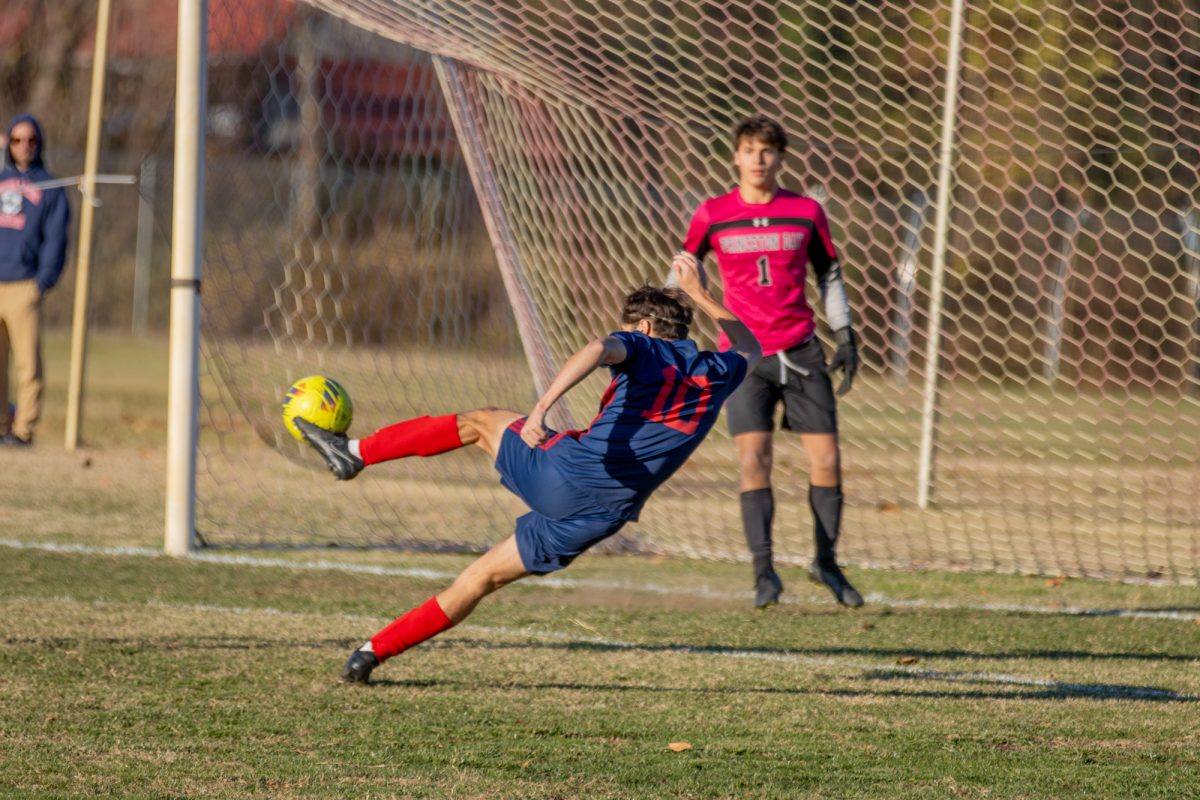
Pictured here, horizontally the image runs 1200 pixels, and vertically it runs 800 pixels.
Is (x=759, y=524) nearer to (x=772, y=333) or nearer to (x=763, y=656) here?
(x=772, y=333)

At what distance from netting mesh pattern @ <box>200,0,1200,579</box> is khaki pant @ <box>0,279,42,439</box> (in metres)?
1.42

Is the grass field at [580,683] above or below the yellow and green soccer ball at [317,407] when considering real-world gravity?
below

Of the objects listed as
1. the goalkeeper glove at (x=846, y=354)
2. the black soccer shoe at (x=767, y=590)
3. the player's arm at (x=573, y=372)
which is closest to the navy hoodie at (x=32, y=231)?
the goalkeeper glove at (x=846, y=354)

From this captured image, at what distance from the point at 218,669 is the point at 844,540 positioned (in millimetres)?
4777

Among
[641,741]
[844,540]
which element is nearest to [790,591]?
[844,540]

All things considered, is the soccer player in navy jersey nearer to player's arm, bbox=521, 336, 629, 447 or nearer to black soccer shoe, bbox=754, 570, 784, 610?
player's arm, bbox=521, 336, 629, 447

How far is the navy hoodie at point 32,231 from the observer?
1146cm

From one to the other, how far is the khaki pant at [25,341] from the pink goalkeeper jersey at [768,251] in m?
6.22

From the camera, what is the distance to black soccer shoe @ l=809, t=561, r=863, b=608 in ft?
23.2

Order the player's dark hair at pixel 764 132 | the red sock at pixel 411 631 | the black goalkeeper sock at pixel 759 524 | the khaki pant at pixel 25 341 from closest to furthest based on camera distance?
1. the red sock at pixel 411 631
2. the player's dark hair at pixel 764 132
3. the black goalkeeper sock at pixel 759 524
4. the khaki pant at pixel 25 341

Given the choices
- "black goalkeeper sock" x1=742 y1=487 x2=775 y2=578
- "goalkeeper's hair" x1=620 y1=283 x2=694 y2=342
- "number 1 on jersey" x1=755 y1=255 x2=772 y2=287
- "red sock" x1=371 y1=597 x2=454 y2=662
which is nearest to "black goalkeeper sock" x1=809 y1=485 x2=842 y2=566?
"black goalkeeper sock" x1=742 y1=487 x2=775 y2=578

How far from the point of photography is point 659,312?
519cm

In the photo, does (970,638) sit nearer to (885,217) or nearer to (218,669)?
(218,669)

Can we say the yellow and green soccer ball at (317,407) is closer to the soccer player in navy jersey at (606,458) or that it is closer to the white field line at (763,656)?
the soccer player in navy jersey at (606,458)
